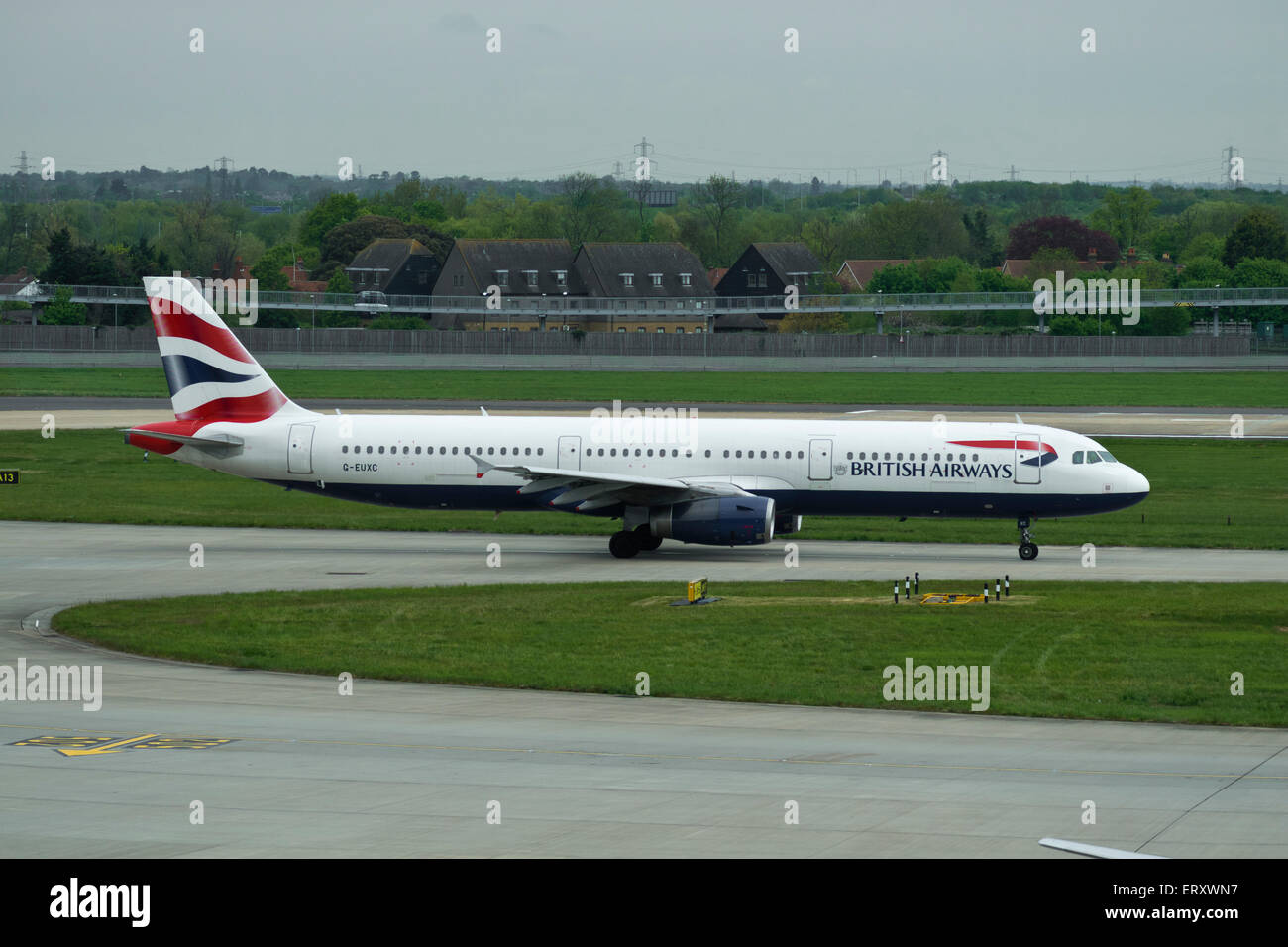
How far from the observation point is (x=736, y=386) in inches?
4227

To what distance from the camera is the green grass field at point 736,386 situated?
3799 inches

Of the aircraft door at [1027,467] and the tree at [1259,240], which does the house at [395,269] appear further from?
the aircraft door at [1027,467]

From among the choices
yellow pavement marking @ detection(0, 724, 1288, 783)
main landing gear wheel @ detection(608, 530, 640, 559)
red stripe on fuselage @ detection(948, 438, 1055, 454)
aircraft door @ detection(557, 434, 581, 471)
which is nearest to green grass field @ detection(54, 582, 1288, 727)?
yellow pavement marking @ detection(0, 724, 1288, 783)

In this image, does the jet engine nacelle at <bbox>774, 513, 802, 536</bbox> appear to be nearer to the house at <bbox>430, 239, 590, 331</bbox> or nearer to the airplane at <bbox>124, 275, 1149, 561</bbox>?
the airplane at <bbox>124, 275, 1149, 561</bbox>

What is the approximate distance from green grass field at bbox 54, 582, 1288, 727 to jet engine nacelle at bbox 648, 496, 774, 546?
4822 millimetres

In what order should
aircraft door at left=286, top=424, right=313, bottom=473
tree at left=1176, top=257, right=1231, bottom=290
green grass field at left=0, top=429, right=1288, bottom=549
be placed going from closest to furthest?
1. aircraft door at left=286, top=424, right=313, bottom=473
2. green grass field at left=0, top=429, right=1288, bottom=549
3. tree at left=1176, top=257, right=1231, bottom=290

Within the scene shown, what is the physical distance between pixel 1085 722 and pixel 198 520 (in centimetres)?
3472

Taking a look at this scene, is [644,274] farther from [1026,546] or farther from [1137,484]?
[1026,546]

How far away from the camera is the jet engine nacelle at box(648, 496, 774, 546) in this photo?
137 ft

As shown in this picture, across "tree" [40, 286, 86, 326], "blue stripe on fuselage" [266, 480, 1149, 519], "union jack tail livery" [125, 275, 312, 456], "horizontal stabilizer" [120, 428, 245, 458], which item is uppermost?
"tree" [40, 286, 86, 326]

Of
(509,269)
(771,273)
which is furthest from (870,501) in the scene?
(771,273)

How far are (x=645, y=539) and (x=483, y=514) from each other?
10643mm

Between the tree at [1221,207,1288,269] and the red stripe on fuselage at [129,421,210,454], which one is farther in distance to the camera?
the tree at [1221,207,1288,269]
